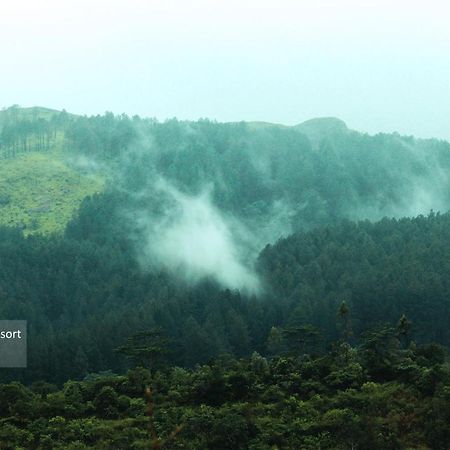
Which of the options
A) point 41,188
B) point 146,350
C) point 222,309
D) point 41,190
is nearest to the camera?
point 146,350

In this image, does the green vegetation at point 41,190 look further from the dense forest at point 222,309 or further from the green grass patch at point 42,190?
the dense forest at point 222,309

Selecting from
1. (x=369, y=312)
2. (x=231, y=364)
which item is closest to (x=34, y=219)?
(x=369, y=312)

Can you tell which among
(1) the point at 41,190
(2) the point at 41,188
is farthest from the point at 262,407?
(2) the point at 41,188

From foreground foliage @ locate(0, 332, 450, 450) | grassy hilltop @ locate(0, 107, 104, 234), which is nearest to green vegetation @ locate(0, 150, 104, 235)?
grassy hilltop @ locate(0, 107, 104, 234)

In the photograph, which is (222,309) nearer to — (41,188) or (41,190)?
(41,190)

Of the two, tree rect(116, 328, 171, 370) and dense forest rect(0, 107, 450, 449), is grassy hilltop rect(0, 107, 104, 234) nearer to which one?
dense forest rect(0, 107, 450, 449)

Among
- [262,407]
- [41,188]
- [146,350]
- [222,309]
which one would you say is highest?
[41,188]

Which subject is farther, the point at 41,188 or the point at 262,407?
the point at 41,188

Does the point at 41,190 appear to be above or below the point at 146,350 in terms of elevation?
above

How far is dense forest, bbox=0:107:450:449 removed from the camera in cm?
3316

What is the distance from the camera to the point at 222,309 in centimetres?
8306

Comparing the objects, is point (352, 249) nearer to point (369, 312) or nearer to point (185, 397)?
point (369, 312)

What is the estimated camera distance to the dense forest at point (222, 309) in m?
33.2

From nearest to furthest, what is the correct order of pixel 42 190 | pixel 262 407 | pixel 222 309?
pixel 262 407, pixel 222 309, pixel 42 190
